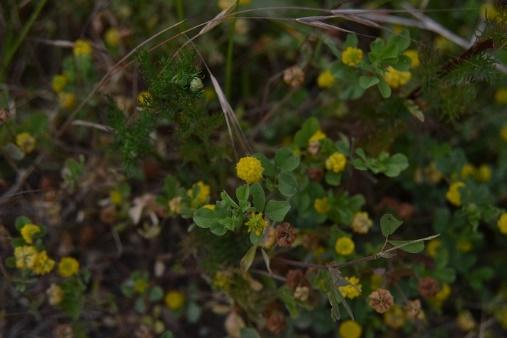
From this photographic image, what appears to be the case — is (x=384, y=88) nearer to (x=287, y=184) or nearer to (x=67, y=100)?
(x=287, y=184)

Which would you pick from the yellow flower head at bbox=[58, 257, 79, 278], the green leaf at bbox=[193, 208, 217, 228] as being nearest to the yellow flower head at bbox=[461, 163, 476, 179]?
the green leaf at bbox=[193, 208, 217, 228]

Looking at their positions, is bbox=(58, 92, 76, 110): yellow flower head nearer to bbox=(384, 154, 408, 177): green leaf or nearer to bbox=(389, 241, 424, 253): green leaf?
bbox=(384, 154, 408, 177): green leaf

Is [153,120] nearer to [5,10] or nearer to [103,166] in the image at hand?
[103,166]

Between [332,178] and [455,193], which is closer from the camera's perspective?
[332,178]

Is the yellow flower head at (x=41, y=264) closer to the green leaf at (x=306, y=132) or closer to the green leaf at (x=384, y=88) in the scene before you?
the green leaf at (x=306, y=132)

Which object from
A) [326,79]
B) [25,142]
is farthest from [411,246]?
[25,142]

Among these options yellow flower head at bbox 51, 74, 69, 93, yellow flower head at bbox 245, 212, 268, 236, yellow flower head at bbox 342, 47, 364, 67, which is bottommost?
yellow flower head at bbox 245, 212, 268, 236
